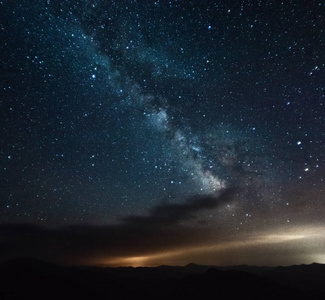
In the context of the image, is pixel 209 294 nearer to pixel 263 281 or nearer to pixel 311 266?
pixel 263 281

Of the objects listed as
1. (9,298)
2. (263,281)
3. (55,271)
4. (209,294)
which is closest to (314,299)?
(263,281)

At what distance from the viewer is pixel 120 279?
88.7 meters

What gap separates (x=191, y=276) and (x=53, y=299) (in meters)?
43.1

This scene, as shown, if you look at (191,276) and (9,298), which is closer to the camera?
(9,298)

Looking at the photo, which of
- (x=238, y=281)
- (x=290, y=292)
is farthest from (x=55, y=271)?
(x=290, y=292)

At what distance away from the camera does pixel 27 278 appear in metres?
84.1

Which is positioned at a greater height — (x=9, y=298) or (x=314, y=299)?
(x=9, y=298)

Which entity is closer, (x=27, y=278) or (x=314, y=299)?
(x=314, y=299)

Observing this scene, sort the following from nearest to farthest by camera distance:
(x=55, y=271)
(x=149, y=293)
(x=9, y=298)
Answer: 1. (x=9, y=298)
2. (x=149, y=293)
3. (x=55, y=271)

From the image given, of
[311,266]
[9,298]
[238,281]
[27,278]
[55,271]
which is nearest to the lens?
[9,298]

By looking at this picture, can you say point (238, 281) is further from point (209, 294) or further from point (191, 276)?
point (191, 276)

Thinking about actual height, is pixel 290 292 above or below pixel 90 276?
below

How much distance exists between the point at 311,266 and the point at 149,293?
156 m

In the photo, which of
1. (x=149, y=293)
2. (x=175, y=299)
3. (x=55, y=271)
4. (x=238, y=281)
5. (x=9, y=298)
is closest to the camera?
(x=9, y=298)
